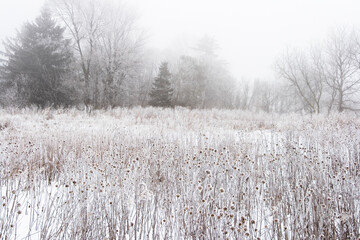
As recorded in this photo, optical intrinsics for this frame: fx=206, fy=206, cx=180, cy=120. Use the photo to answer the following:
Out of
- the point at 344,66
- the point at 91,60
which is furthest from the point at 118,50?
the point at 344,66

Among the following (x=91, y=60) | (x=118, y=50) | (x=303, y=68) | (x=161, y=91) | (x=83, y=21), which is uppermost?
(x=83, y=21)

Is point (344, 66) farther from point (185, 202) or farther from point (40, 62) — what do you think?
point (40, 62)

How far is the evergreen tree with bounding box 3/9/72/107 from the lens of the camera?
16672 mm

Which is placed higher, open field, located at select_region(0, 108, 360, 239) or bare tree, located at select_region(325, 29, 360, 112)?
bare tree, located at select_region(325, 29, 360, 112)

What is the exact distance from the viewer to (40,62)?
1719cm

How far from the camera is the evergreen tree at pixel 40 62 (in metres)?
16.7

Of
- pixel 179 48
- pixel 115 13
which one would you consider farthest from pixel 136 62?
pixel 179 48

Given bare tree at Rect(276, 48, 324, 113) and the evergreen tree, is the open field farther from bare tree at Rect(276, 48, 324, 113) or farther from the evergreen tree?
bare tree at Rect(276, 48, 324, 113)

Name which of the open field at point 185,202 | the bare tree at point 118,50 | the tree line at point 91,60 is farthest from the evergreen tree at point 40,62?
the open field at point 185,202

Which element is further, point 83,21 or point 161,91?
point 161,91

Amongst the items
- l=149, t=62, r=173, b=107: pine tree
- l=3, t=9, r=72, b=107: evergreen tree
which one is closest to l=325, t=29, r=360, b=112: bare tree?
l=149, t=62, r=173, b=107: pine tree

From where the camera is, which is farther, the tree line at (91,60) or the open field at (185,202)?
the tree line at (91,60)

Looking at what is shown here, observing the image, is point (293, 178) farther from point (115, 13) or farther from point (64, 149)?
point (115, 13)

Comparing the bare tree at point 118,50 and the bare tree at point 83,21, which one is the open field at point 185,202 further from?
the bare tree at point 83,21
